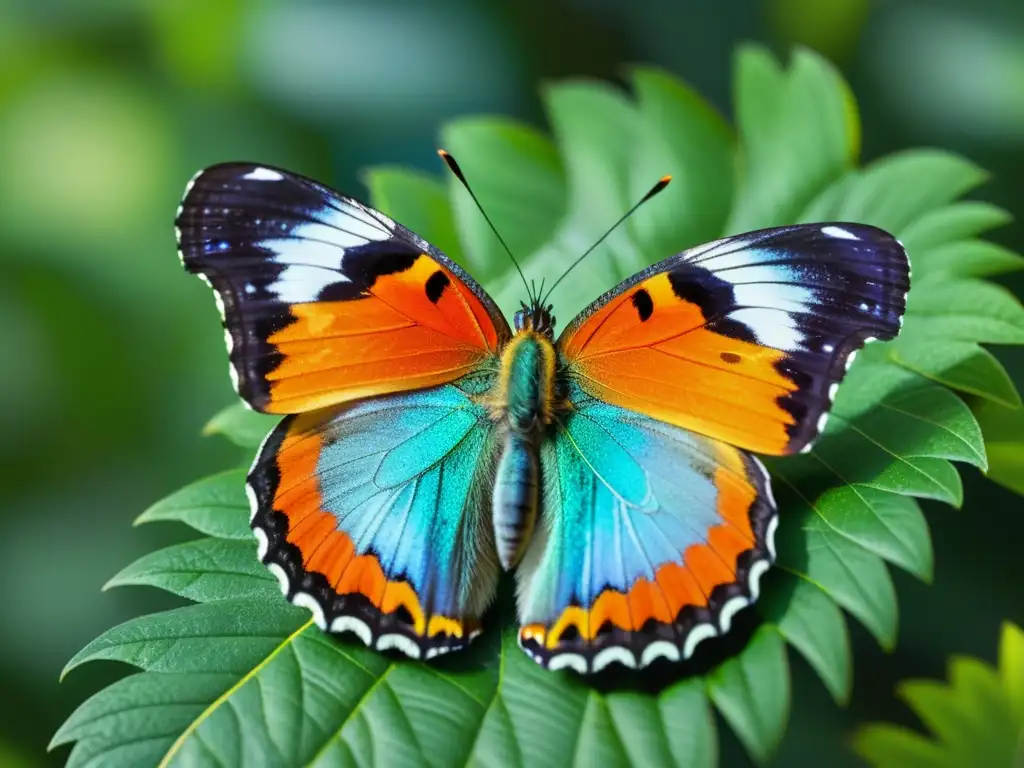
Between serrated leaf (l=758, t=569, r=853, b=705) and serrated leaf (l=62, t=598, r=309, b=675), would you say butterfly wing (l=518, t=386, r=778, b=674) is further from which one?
serrated leaf (l=62, t=598, r=309, b=675)

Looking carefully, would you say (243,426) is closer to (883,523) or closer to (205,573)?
(205,573)

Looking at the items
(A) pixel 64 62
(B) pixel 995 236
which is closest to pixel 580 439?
(B) pixel 995 236

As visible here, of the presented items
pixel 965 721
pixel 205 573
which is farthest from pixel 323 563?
pixel 965 721

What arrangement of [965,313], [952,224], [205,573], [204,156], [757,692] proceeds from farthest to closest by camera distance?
[204,156]
[952,224]
[965,313]
[205,573]
[757,692]

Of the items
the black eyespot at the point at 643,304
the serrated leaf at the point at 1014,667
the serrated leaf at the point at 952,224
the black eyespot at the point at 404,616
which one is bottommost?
the serrated leaf at the point at 1014,667

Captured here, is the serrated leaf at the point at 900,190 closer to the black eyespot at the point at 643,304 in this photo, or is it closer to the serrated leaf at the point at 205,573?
the black eyespot at the point at 643,304

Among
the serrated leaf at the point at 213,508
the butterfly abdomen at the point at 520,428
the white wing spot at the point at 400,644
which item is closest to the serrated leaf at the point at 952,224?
the butterfly abdomen at the point at 520,428

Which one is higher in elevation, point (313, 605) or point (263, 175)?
point (263, 175)
